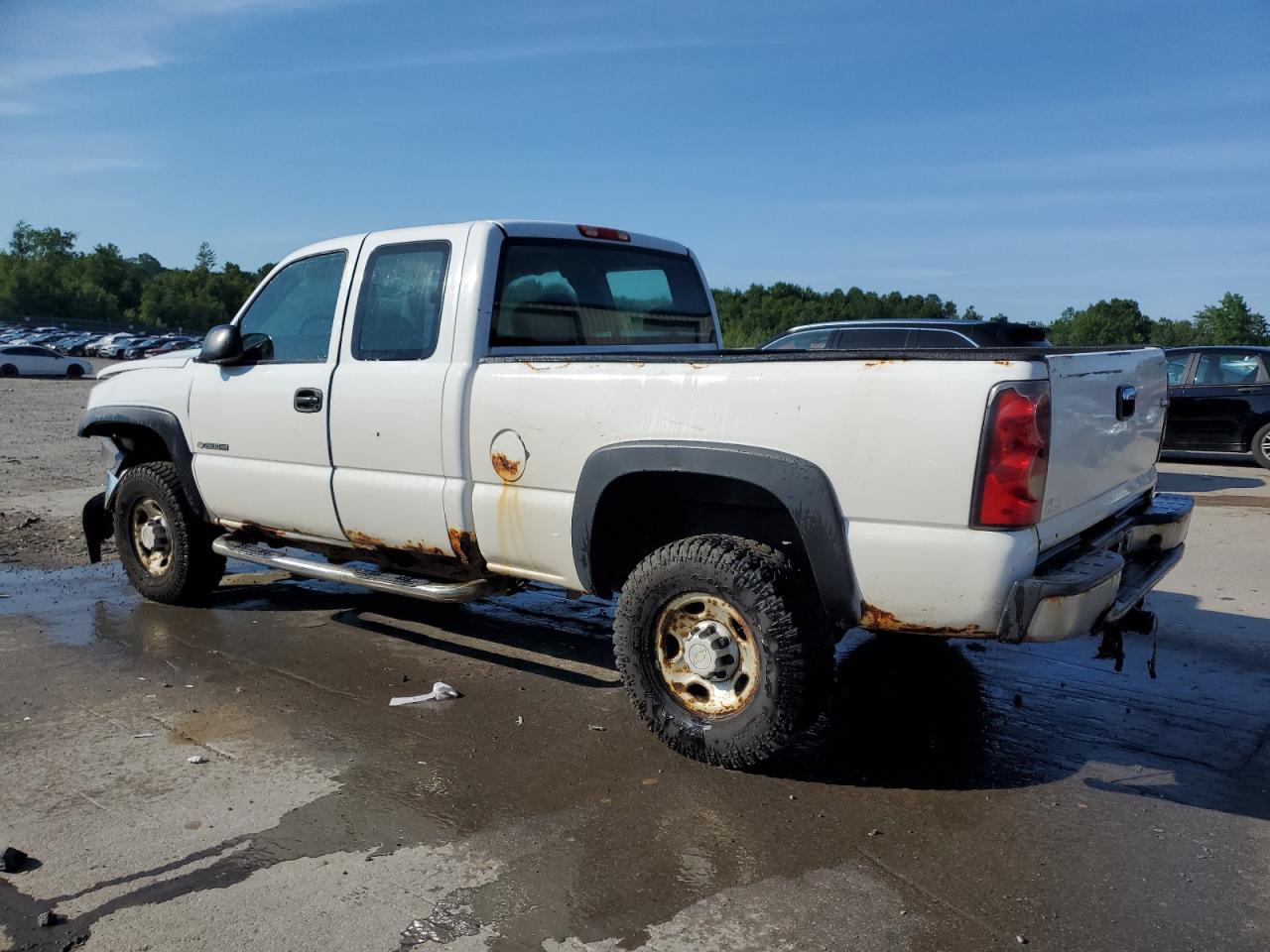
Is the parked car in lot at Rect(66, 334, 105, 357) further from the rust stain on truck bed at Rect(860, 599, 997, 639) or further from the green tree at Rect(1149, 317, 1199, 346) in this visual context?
the rust stain on truck bed at Rect(860, 599, 997, 639)

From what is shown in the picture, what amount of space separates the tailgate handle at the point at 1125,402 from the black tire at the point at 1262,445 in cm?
1142

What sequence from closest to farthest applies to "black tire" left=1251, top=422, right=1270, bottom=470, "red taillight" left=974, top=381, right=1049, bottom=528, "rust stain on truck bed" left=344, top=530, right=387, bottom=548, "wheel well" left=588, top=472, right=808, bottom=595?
"red taillight" left=974, top=381, right=1049, bottom=528
"wheel well" left=588, top=472, right=808, bottom=595
"rust stain on truck bed" left=344, top=530, right=387, bottom=548
"black tire" left=1251, top=422, right=1270, bottom=470

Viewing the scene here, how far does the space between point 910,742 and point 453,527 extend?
217 cm

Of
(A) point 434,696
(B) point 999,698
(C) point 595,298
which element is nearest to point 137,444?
(A) point 434,696

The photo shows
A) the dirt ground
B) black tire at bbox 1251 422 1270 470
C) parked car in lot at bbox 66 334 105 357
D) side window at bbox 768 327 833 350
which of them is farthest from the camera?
parked car in lot at bbox 66 334 105 357

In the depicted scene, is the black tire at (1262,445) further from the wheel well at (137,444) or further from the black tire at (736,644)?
the wheel well at (137,444)

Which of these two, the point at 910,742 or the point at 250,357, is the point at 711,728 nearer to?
the point at 910,742

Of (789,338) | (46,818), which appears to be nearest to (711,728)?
(46,818)

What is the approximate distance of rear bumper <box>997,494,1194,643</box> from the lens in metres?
3.38

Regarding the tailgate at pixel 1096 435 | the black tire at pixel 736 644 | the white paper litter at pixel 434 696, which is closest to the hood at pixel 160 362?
the white paper litter at pixel 434 696

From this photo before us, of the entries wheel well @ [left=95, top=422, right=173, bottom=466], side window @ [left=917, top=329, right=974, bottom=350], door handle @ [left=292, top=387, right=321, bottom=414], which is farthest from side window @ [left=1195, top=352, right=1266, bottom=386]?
wheel well @ [left=95, top=422, right=173, bottom=466]

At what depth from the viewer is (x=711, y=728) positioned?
4.05 meters

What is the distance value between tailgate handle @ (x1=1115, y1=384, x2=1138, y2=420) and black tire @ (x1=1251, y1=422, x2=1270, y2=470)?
1142 cm

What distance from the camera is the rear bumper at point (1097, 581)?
133 inches
